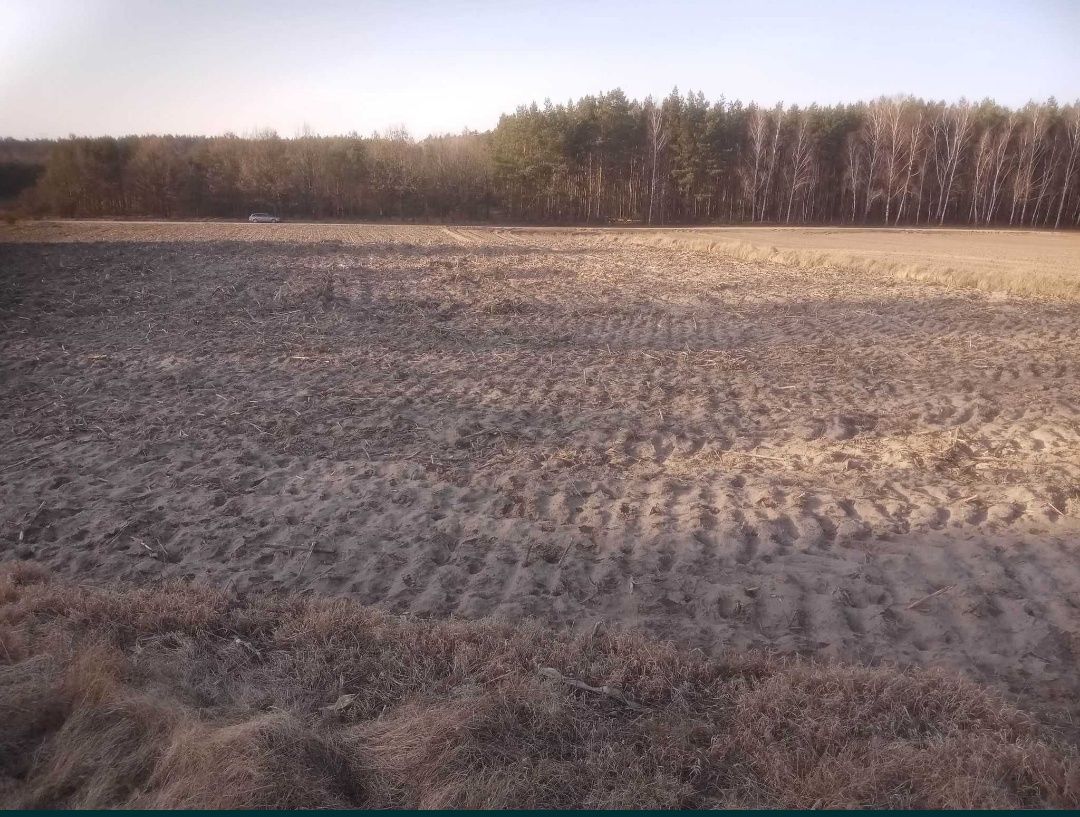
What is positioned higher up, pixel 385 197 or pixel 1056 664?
pixel 385 197

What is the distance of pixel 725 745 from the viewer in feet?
10.0

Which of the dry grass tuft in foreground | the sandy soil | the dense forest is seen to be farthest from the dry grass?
the dry grass tuft in foreground

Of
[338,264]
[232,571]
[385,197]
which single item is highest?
[385,197]

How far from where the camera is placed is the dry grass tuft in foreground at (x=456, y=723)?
2.70 m

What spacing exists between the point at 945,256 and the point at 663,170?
3727 centimetres

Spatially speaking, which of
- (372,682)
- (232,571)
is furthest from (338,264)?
(372,682)

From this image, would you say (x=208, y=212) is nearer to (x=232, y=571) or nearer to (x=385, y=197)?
(x=385, y=197)

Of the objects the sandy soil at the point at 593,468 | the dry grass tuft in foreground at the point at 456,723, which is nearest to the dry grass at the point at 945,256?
the sandy soil at the point at 593,468

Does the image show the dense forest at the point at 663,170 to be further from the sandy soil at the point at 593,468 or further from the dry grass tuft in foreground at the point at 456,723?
the dry grass tuft in foreground at the point at 456,723

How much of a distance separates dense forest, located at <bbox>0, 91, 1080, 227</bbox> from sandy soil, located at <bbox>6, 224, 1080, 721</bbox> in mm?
49904

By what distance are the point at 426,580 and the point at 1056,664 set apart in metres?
4.18

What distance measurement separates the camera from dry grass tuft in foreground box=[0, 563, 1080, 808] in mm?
2697

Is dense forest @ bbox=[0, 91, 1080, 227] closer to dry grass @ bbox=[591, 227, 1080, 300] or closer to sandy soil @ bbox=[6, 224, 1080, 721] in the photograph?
dry grass @ bbox=[591, 227, 1080, 300]

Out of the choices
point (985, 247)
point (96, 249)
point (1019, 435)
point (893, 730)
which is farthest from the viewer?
point (985, 247)
